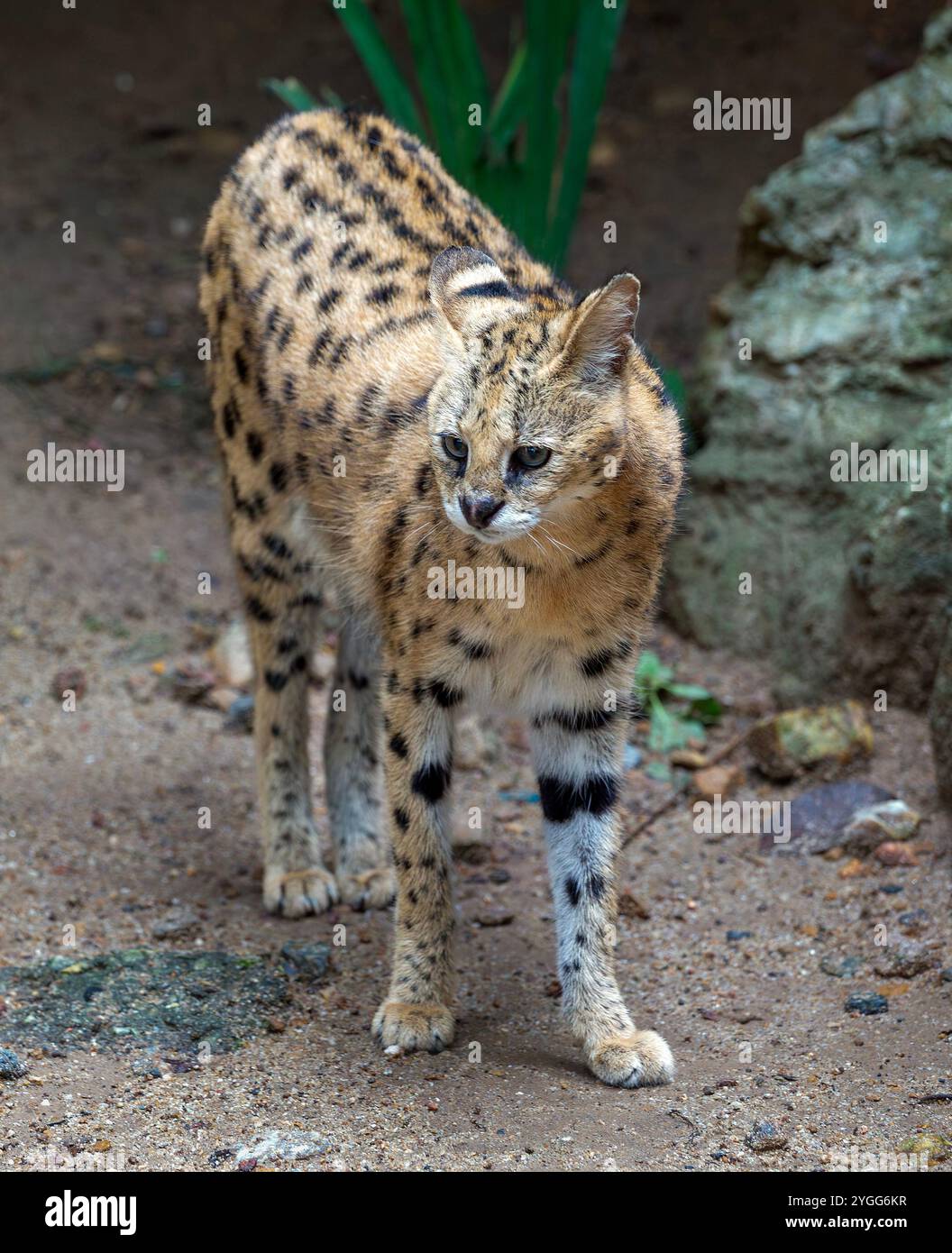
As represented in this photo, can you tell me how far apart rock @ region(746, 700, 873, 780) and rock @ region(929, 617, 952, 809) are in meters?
0.48

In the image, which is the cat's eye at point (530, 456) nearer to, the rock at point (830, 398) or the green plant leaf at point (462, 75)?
the rock at point (830, 398)

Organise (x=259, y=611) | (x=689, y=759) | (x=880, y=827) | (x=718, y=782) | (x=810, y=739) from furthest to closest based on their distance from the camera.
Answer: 1. (x=689, y=759)
2. (x=718, y=782)
3. (x=810, y=739)
4. (x=259, y=611)
5. (x=880, y=827)

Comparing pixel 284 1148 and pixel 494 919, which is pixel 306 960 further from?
pixel 284 1148

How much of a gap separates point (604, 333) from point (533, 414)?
0.27m

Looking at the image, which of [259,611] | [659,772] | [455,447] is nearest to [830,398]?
[659,772]

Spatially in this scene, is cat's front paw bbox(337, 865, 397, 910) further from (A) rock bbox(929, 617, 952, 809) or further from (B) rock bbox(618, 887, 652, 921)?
(A) rock bbox(929, 617, 952, 809)

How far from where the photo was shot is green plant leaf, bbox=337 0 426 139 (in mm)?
7168

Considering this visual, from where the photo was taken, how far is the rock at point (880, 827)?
546cm

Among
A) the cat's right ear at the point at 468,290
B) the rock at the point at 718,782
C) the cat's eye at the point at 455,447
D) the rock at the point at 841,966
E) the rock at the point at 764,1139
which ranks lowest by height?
the rock at the point at 764,1139

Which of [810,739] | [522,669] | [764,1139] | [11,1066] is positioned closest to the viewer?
[764,1139]

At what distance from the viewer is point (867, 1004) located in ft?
15.1

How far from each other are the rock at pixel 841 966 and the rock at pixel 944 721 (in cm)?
84

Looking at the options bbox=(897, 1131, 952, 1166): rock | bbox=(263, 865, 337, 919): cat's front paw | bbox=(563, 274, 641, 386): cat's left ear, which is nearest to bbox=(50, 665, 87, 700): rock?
bbox=(263, 865, 337, 919): cat's front paw

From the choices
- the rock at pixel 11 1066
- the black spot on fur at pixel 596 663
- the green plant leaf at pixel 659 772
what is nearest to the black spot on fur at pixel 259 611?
the black spot on fur at pixel 596 663
